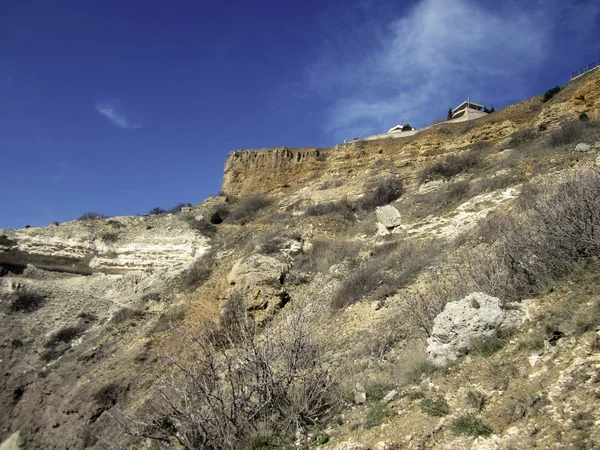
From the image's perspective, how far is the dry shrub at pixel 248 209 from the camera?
24953mm

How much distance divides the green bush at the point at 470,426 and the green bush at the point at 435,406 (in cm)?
21

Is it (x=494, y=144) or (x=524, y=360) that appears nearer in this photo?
(x=524, y=360)

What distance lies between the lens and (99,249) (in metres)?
22.7

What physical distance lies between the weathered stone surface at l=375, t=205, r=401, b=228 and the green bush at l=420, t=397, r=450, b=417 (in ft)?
37.4

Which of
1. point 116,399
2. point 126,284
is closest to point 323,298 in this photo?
point 116,399

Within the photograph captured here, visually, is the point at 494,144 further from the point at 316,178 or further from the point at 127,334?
the point at 127,334

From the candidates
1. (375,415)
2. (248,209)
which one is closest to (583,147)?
(375,415)

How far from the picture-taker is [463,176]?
674 inches

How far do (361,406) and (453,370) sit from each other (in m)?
1.15

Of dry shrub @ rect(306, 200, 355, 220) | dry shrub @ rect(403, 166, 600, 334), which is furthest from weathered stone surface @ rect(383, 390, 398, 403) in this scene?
dry shrub @ rect(306, 200, 355, 220)

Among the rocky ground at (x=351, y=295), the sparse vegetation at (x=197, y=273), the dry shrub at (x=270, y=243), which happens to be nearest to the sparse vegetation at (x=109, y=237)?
the rocky ground at (x=351, y=295)

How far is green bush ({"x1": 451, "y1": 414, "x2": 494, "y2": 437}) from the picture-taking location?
10.4 ft

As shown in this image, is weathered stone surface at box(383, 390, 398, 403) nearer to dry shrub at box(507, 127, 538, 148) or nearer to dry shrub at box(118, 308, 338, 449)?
dry shrub at box(118, 308, 338, 449)

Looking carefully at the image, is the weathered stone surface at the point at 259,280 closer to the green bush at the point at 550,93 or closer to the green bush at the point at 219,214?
the green bush at the point at 219,214
